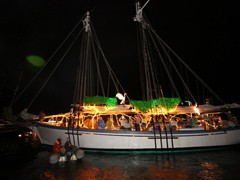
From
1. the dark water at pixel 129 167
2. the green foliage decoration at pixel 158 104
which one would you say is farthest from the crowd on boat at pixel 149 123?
the dark water at pixel 129 167

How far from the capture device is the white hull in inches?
667

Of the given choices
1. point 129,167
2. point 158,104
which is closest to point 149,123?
point 158,104

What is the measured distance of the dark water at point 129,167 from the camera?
1104 centimetres

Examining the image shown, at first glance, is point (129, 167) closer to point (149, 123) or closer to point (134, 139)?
point (134, 139)

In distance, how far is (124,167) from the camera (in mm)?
12828

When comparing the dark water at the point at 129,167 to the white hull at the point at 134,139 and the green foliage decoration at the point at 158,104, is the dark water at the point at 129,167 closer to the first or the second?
the white hull at the point at 134,139

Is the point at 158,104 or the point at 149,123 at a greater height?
the point at 158,104

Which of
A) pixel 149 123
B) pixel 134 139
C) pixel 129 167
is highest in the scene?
pixel 149 123

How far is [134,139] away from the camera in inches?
667

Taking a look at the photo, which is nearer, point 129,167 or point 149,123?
point 129,167

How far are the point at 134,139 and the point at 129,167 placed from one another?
4282 millimetres

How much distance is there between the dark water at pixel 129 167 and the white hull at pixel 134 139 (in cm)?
92

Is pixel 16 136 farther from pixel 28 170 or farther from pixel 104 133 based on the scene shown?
pixel 104 133

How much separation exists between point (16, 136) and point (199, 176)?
36.2ft
